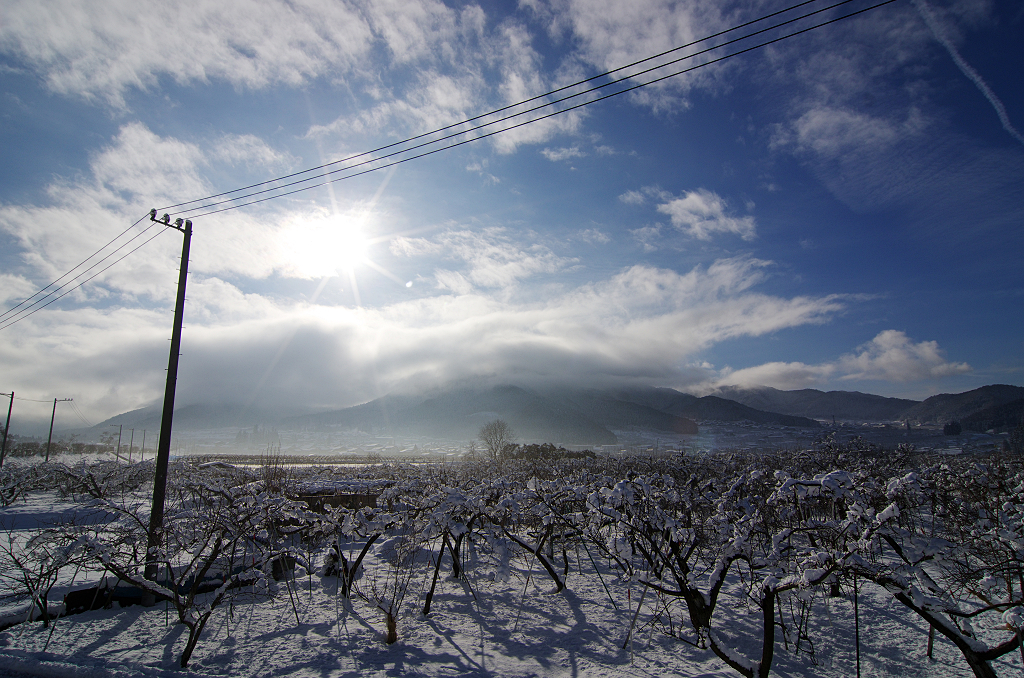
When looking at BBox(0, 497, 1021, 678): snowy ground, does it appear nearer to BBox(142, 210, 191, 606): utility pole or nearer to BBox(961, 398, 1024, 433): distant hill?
BBox(142, 210, 191, 606): utility pole

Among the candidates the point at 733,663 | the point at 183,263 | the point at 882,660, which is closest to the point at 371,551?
the point at 183,263

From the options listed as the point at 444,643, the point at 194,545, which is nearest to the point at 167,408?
the point at 194,545

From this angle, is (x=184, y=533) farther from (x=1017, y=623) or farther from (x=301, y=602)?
(x=1017, y=623)

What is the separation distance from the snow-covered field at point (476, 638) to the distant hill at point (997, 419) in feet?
521

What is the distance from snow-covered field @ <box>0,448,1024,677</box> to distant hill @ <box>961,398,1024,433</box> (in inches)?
6257

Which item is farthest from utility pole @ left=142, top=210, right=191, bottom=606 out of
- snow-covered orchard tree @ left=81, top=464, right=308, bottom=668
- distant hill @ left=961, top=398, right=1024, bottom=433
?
distant hill @ left=961, top=398, right=1024, bottom=433

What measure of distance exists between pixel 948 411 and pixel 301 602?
263m

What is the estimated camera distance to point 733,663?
231 inches

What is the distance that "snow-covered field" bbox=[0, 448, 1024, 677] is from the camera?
6762mm

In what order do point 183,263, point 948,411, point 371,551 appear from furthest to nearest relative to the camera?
point 948,411 < point 371,551 < point 183,263

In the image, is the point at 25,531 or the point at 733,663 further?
the point at 25,531

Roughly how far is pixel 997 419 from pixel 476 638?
177601 millimetres

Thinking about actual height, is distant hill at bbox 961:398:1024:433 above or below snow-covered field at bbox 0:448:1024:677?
above

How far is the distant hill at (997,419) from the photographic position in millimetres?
118562
